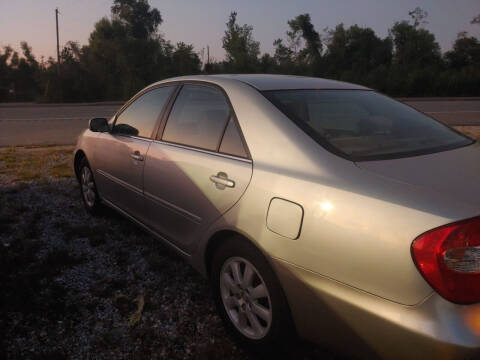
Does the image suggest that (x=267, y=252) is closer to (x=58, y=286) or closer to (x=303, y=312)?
(x=303, y=312)

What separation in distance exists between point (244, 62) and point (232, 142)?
3804cm

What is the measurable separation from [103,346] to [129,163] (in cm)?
150

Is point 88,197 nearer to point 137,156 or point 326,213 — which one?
point 137,156

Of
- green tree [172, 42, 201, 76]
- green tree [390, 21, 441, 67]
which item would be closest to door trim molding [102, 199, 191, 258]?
green tree [172, 42, 201, 76]

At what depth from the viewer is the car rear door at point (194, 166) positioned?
2.23 meters

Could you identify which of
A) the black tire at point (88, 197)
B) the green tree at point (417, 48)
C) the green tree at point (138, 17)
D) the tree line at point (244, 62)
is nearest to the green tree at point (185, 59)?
the tree line at point (244, 62)

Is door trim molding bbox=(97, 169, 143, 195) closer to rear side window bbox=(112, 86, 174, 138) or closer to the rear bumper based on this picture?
rear side window bbox=(112, 86, 174, 138)

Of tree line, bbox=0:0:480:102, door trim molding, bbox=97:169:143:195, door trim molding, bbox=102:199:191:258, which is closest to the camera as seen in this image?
door trim molding, bbox=102:199:191:258

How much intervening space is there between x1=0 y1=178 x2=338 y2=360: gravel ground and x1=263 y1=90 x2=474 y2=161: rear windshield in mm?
1104

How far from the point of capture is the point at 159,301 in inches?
110

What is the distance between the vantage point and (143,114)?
3430mm

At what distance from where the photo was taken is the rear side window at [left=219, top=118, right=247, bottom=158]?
2.24 metres

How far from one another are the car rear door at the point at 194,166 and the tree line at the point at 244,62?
29.1 metres

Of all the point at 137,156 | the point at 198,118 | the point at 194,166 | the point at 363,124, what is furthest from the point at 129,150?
the point at 363,124
